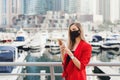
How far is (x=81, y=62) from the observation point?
1637 mm

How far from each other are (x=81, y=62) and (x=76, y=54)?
5 centimetres

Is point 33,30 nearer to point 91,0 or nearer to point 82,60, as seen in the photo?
point 91,0

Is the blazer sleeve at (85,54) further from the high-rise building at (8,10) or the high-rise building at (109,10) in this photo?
the high-rise building at (109,10)

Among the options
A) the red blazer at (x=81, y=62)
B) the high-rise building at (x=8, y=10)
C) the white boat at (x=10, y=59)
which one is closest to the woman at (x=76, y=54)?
the red blazer at (x=81, y=62)

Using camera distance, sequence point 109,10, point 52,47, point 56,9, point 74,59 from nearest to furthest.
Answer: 1. point 74,59
2. point 52,47
3. point 56,9
4. point 109,10

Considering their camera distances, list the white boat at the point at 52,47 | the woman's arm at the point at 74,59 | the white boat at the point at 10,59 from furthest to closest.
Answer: the white boat at the point at 52,47, the white boat at the point at 10,59, the woman's arm at the point at 74,59

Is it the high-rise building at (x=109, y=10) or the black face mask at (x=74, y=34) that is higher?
the high-rise building at (x=109, y=10)

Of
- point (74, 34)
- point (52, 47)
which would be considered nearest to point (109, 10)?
point (52, 47)

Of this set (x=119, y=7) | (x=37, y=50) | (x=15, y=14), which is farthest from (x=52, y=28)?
(x=119, y=7)

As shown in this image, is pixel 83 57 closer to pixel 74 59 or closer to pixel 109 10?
pixel 74 59

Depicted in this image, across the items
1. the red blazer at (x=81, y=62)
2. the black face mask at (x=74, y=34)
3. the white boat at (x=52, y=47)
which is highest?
the black face mask at (x=74, y=34)

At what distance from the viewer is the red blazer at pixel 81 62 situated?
163 cm

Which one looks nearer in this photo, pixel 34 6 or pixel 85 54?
pixel 85 54

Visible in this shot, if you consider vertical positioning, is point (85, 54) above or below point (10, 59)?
above
